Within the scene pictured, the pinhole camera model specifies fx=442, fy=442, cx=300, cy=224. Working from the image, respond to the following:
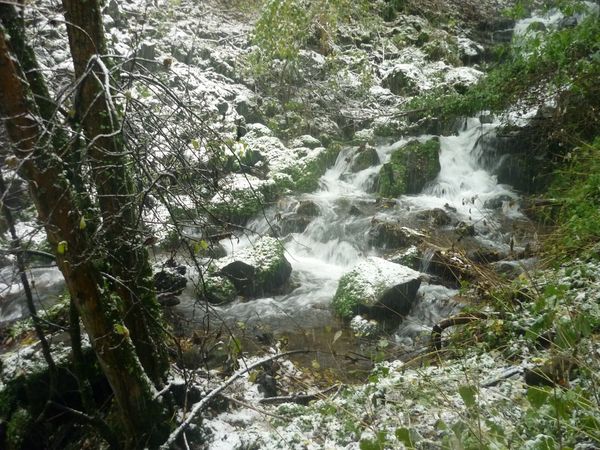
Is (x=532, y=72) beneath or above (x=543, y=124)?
above

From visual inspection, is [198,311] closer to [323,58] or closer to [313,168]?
[313,168]

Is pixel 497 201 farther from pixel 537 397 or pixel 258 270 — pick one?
pixel 537 397

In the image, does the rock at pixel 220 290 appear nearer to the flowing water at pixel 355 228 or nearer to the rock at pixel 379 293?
the flowing water at pixel 355 228

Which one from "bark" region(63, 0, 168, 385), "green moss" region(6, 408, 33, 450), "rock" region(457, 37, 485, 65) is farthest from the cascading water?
"rock" region(457, 37, 485, 65)

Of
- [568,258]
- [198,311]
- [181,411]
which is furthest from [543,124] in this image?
[181,411]

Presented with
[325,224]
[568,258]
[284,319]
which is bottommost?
[284,319]

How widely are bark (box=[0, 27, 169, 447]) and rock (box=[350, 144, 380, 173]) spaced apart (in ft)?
29.4

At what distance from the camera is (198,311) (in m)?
6.50

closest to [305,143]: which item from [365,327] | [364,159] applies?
Result: [364,159]

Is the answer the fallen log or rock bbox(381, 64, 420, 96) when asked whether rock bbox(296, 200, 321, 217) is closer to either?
the fallen log

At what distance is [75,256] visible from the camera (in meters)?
2.26

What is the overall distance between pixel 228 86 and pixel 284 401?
1018 centimetres

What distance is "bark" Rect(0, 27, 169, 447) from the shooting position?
1978mm

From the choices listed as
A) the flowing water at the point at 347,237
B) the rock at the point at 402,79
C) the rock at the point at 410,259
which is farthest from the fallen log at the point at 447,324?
the rock at the point at 402,79
